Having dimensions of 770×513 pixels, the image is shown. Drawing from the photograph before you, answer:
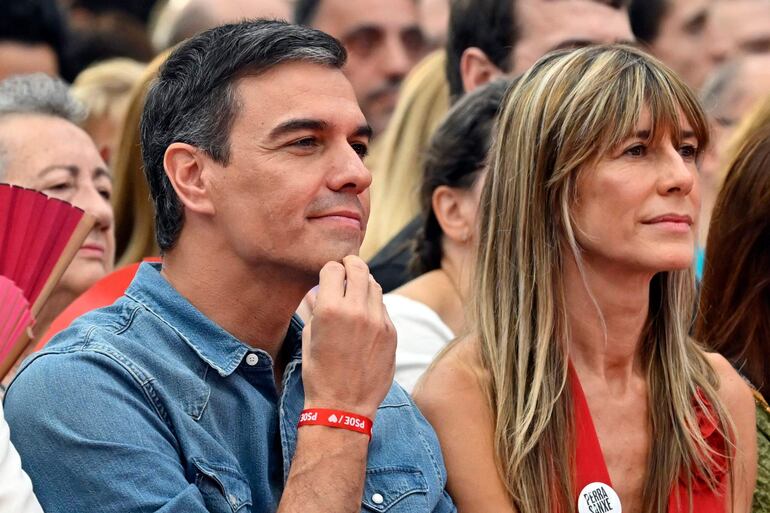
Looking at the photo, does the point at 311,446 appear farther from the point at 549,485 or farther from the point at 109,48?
the point at 109,48

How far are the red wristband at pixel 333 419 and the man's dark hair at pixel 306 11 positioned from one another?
422 centimetres

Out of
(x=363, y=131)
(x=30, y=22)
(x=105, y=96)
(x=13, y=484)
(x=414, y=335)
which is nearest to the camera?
(x=13, y=484)

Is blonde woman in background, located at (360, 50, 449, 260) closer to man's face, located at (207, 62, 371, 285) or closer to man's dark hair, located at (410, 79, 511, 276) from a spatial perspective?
man's dark hair, located at (410, 79, 511, 276)

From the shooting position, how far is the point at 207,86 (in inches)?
122

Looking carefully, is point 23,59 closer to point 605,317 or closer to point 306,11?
point 306,11

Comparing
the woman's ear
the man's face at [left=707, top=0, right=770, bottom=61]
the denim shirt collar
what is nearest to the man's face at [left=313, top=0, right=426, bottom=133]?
the man's face at [left=707, top=0, right=770, bottom=61]

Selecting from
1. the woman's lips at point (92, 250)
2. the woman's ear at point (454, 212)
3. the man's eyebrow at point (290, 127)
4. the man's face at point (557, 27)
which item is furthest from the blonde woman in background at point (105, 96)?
the man's eyebrow at point (290, 127)

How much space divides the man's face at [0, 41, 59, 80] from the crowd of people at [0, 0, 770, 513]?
71.7 inches

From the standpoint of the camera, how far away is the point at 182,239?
316 centimetres

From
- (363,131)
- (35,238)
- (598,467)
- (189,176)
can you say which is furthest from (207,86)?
(598,467)

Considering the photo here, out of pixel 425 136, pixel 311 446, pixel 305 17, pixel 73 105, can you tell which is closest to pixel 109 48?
pixel 305 17

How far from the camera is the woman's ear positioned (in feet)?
14.7

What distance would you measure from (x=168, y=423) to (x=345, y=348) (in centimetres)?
39

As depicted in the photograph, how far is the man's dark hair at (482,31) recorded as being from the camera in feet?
17.9
